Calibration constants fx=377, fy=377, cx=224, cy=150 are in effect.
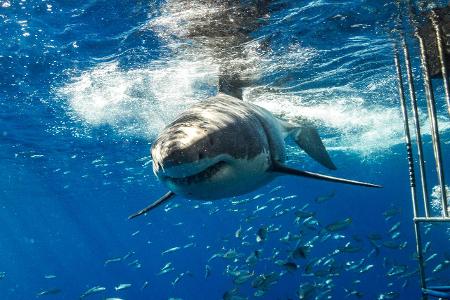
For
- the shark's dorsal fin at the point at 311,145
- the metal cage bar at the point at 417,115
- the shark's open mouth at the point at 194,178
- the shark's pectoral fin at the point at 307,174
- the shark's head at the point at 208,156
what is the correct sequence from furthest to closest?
the shark's dorsal fin at the point at 311,145 → the metal cage bar at the point at 417,115 → the shark's pectoral fin at the point at 307,174 → the shark's open mouth at the point at 194,178 → the shark's head at the point at 208,156

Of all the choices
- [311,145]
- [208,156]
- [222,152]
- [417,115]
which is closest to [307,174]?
[222,152]

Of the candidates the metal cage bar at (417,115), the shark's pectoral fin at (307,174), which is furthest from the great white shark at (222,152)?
the metal cage bar at (417,115)

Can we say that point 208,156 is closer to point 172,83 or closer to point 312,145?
point 312,145

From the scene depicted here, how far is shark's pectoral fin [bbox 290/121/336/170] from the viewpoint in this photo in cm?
712

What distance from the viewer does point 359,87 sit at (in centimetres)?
1524

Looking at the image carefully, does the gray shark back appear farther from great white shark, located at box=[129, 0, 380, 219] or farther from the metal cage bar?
the metal cage bar

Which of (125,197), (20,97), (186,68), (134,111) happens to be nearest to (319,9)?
(186,68)

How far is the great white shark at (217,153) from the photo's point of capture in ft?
10.2

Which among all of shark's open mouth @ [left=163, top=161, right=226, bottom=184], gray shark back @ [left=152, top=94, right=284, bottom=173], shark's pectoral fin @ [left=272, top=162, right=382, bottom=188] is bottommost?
shark's pectoral fin @ [left=272, top=162, right=382, bottom=188]

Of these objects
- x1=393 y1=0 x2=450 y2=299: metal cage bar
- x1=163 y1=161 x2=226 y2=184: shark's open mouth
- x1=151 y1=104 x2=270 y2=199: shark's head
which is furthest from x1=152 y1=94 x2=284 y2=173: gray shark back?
x1=393 y1=0 x2=450 y2=299: metal cage bar

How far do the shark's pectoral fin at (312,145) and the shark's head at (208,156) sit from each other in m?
3.00

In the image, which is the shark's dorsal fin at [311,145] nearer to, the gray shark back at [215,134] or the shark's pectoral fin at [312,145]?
the shark's pectoral fin at [312,145]

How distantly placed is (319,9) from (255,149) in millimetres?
5735

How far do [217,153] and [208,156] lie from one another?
14 centimetres
